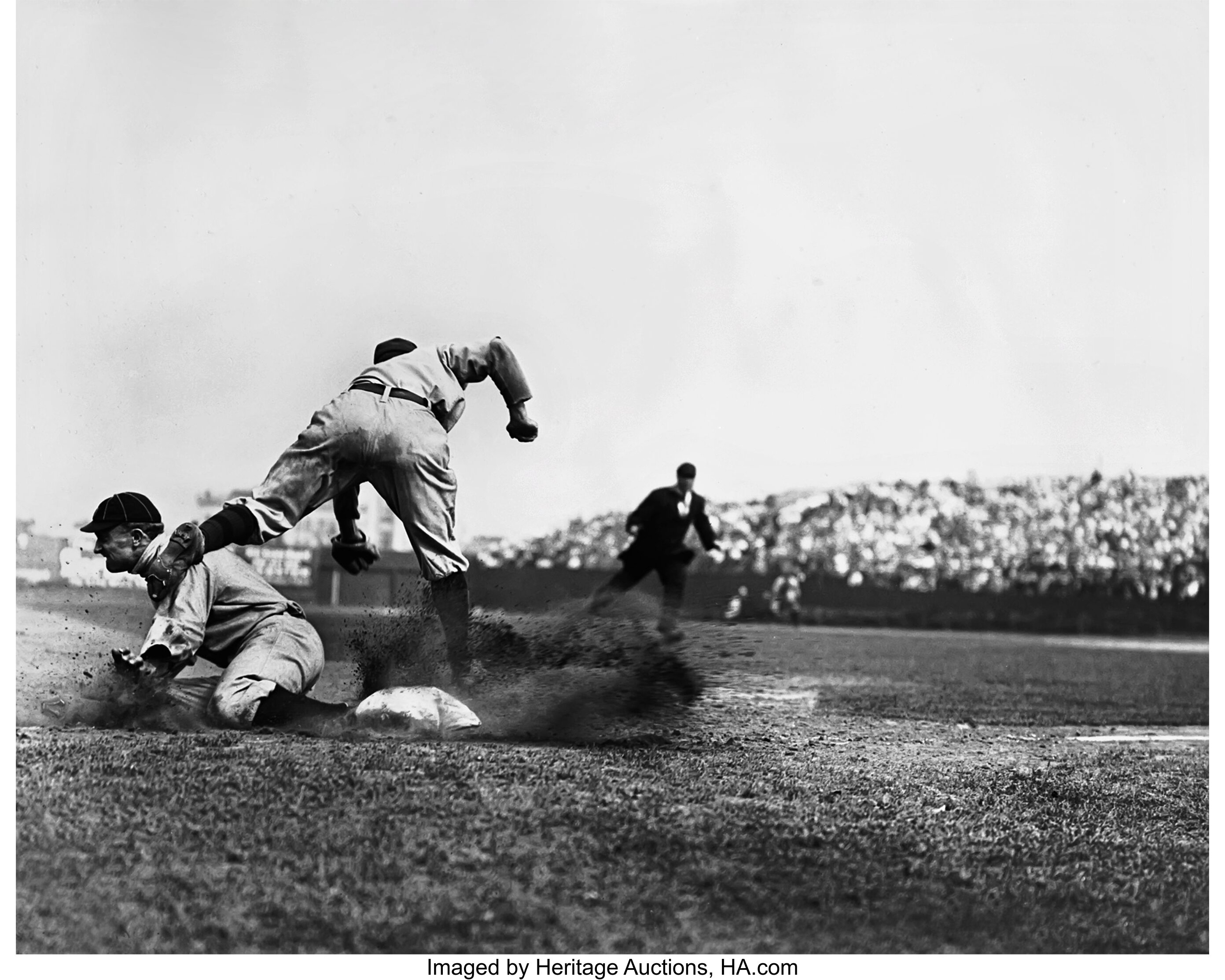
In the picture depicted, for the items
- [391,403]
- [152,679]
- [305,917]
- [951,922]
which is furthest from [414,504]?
[951,922]

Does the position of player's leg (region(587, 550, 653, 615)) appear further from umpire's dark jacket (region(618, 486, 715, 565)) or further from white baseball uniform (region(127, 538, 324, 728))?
white baseball uniform (region(127, 538, 324, 728))

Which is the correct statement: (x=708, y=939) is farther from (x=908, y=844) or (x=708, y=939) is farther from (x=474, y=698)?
(x=474, y=698)

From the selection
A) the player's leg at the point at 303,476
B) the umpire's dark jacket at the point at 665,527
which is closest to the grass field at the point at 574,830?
the player's leg at the point at 303,476

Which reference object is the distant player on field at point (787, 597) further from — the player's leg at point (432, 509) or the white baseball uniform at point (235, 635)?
the white baseball uniform at point (235, 635)

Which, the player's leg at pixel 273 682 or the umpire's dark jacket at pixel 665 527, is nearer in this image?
the player's leg at pixel 273 682

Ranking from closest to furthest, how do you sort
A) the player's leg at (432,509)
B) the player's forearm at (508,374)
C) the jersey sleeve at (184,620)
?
1. the jersey sleeve at (184,620)
2. the player's leg at (432,509)
3. the player's forearm at (508,374)

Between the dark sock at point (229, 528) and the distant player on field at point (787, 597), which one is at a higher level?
the dark sock at point (229, 528)

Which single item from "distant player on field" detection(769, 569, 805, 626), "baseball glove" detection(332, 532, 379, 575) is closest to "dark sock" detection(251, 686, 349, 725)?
"baseball glove" detection(332, 532, 379, 575)
